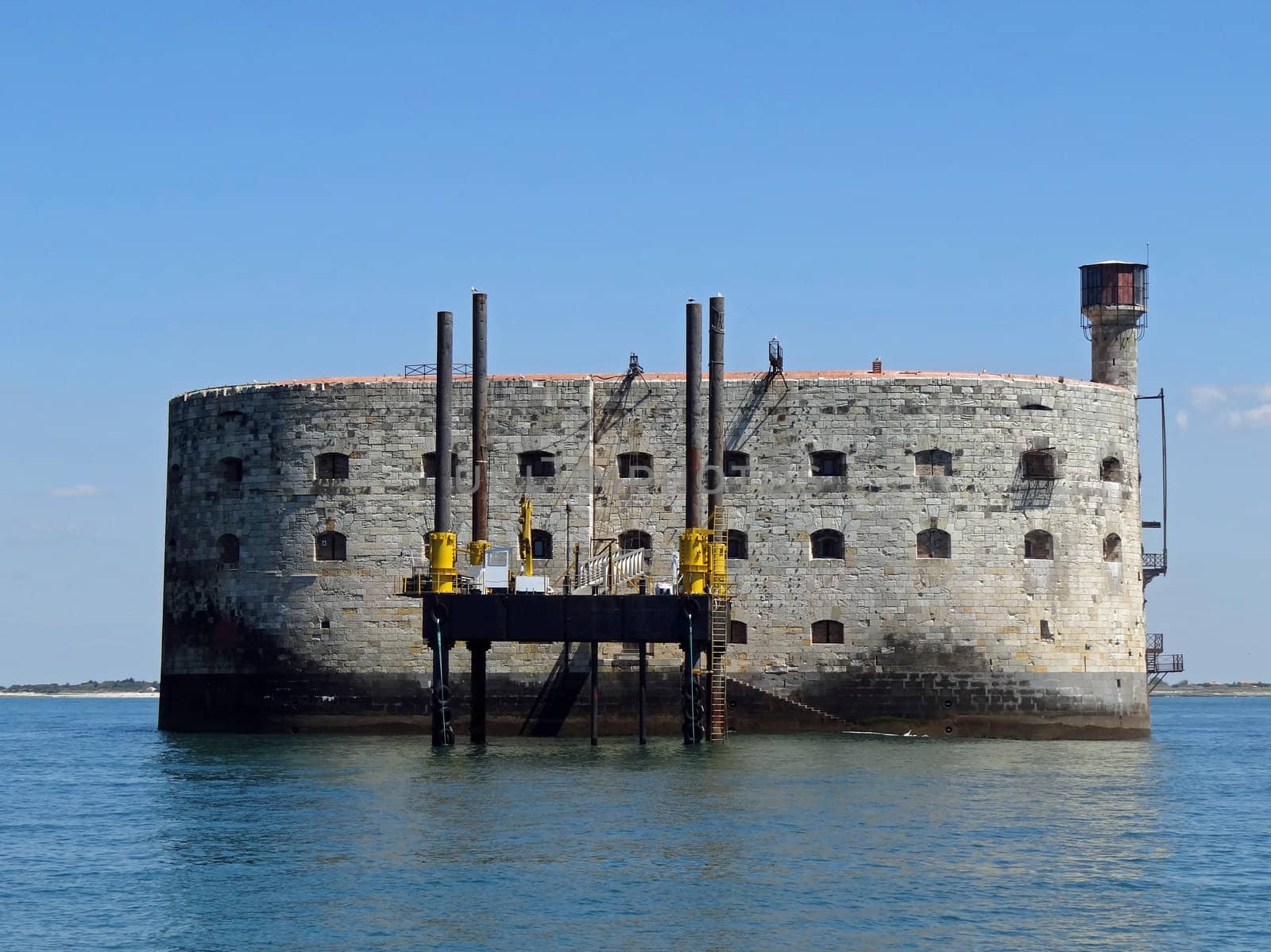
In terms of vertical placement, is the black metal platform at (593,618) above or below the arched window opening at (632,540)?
below

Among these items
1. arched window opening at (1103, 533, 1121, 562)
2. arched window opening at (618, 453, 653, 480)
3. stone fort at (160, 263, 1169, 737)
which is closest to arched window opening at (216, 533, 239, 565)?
stone fort at (160, 263, 1169, 737)

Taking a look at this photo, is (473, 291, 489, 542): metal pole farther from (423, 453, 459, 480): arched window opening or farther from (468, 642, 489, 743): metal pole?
(468, 642, 489, 743): metal pole

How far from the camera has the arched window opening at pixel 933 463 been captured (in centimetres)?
4591

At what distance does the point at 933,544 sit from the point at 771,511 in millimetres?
3829

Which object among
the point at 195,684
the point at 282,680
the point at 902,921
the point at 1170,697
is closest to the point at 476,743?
the point at 282,680

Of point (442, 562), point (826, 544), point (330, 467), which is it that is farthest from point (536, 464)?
point (826, 544)

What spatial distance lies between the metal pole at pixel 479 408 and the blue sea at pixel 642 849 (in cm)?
571

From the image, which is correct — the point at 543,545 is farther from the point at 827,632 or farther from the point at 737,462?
the point at 827,632

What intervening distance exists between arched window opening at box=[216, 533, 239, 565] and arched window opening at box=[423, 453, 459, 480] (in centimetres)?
521

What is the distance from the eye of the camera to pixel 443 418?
4353 cm

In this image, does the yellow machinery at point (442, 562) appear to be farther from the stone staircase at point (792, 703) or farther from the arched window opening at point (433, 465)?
the stone staircase at point (792, 703)

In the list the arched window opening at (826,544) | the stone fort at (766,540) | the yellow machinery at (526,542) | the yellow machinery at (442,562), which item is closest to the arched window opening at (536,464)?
the stone fort at (766,540)

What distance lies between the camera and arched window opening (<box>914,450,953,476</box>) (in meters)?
45.9

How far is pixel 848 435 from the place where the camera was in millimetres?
46000
